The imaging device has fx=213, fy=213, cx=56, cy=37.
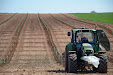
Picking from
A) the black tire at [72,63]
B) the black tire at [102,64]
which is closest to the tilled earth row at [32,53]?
the black tire at [72,63]

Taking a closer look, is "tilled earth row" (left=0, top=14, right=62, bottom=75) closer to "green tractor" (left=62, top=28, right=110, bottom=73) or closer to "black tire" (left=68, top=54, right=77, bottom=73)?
"green tractor" (left=62, top=28, right=110, bottom=73)

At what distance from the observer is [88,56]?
39.1 ft

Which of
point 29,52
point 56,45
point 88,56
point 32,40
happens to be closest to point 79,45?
point 88,56

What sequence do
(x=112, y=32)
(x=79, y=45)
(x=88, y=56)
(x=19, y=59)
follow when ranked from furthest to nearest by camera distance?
(x=112, y=32) → (x=19, y=59) → (x=79, y=45) → (x=88, y=56)

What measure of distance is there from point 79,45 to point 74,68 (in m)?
1.59

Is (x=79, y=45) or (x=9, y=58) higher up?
(x=79, y=45)

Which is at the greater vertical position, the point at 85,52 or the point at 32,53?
the point at 85,52

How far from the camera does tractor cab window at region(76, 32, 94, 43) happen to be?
13.4 meters

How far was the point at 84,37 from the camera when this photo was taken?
13531mm

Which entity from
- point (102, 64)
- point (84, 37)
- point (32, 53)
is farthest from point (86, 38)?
point (32, 53)

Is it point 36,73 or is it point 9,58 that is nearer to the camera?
point 36,73

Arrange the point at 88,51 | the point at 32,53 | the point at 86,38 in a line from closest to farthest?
the point at 88,51 → the point at 86,38 → the point at 32,53

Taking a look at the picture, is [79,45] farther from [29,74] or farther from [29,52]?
[29,52]

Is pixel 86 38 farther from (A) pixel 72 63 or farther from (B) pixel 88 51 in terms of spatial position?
(A) pixel 72 63
